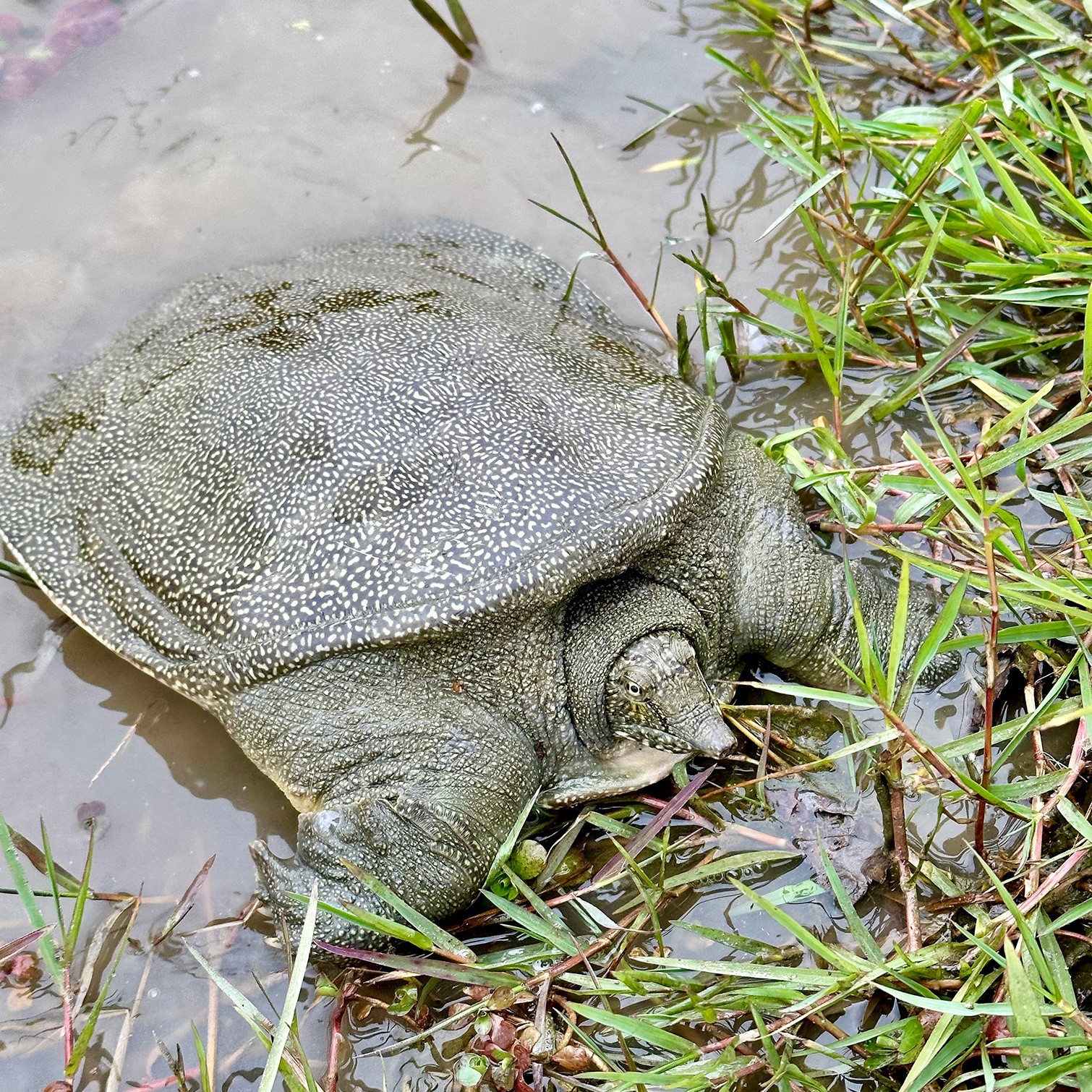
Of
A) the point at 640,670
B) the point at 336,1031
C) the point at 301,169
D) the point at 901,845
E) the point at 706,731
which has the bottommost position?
the point at 901,845

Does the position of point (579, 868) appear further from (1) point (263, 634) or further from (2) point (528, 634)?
(1) point (263, 634)

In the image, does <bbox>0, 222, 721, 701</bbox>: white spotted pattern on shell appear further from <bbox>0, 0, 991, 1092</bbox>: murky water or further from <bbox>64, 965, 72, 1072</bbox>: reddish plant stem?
<bbox>64, 965, 72, 1072</bbox>: reddish plant stem

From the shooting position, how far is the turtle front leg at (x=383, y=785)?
7.52 ft

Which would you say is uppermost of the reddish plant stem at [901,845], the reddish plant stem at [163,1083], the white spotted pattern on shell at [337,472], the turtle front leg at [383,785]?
the white spotted pattern on shell at [337,472]

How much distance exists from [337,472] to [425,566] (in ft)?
1.11

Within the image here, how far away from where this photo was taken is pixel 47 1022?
232cm

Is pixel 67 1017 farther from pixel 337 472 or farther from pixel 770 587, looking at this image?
pixel 770 587

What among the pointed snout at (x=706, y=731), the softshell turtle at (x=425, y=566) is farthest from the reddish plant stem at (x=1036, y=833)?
the pointed snout at (x=706, y=731)

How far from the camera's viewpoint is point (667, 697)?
2.43 metres

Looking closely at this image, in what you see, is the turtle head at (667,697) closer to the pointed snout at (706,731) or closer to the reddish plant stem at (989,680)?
the pointed snout at (706,731)

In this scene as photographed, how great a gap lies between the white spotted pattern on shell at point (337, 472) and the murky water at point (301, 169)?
36 centimetres

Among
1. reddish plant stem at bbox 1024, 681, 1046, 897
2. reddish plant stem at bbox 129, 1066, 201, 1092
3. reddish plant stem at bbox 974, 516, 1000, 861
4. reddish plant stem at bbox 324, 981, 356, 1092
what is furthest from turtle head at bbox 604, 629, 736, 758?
reddish plant stem at bbox 129, 1066, 201, 1092

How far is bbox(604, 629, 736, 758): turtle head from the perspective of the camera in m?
2.38

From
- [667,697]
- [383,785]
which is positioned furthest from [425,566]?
[667,697]
